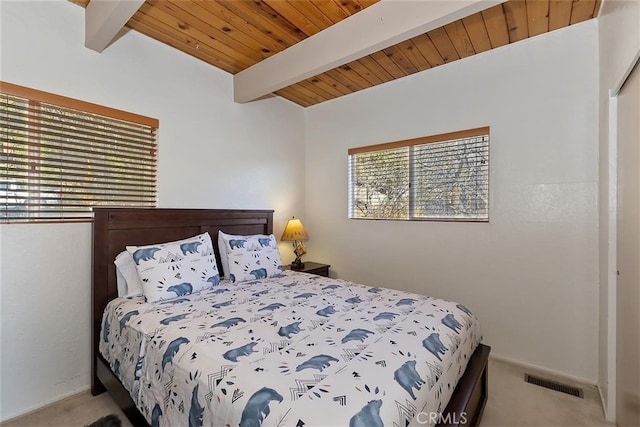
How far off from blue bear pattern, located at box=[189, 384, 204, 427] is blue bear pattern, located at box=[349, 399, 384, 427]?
604 millimetres

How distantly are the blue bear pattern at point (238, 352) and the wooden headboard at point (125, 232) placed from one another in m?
1.44

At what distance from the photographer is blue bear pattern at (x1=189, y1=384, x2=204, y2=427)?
1122 mm

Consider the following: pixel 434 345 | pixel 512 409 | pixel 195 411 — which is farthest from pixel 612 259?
pixel 195 411

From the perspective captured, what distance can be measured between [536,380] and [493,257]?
3.13ft

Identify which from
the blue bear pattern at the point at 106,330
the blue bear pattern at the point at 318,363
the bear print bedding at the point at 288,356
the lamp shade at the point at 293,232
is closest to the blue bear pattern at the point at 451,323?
the bear print bedding at the point at 288,356

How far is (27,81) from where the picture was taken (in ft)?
6.18

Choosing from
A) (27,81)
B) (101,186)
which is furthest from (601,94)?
(27,81)

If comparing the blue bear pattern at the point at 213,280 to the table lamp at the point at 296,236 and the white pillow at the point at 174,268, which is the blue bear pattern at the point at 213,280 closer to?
the white pillow at the point at 174,268

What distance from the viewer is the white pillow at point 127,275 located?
2.13 metres

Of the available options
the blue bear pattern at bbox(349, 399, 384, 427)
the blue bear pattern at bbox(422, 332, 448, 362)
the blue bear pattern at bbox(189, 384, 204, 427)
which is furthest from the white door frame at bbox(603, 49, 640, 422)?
the blue bear pattern at bbox(189, 384, 204, 427)

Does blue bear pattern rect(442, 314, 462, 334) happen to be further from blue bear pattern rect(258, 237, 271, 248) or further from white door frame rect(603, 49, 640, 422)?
blue bear pattern rect(258, 237, 271, 248)

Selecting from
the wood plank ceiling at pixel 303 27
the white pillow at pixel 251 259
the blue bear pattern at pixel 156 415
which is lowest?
the blue bear pattern at pixel 156 415

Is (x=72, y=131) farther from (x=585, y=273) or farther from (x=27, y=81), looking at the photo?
(x=585, y=273)

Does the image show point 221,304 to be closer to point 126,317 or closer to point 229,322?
point 229,322
